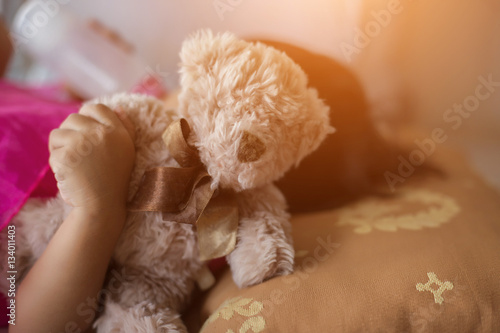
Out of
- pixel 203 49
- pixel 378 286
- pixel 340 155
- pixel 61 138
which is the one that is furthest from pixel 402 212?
pixel 61 138

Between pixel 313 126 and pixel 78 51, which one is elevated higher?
pixel 313 126

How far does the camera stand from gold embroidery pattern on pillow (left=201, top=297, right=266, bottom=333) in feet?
1.46

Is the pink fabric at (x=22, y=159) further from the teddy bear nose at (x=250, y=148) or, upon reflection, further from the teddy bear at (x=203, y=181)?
the teddy bear nose at (x=250, y=148)

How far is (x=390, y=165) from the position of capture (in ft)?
2.68

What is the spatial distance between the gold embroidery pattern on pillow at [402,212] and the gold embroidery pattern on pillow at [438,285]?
0.46 feet

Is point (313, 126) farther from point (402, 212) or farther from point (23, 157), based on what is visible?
point (23, 157)

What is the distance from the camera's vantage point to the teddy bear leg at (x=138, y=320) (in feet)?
1.47

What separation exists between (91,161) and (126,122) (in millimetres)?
83

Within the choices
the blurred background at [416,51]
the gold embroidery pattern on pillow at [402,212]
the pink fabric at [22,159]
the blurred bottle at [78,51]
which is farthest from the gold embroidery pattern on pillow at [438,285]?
the blurred bottle at [78,51]

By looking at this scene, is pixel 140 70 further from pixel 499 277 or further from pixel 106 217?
pixel 499 277

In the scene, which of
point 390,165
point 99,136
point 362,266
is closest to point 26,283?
point 99,136

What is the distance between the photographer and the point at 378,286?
19.0 inches

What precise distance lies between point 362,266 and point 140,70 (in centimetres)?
112

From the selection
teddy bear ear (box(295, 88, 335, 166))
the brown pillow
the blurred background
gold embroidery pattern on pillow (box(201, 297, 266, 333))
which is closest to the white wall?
the blurred background
